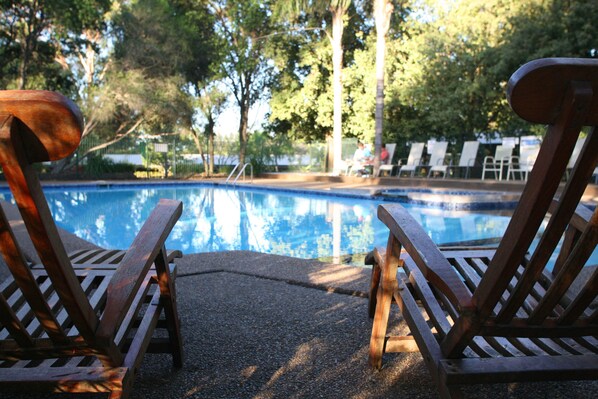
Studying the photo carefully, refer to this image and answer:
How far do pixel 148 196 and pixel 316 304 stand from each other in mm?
11126

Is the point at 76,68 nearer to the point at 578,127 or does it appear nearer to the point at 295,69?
the point at 295,69

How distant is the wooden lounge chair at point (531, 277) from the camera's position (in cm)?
88

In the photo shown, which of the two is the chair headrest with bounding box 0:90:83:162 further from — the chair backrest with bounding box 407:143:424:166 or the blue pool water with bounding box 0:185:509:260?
the chair backrest with bounding box 407:143:424:166

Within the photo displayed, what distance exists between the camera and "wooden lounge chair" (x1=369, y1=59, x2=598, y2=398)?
0.88 meters

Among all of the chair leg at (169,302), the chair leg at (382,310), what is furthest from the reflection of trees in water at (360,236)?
the chair leg at (169,302)

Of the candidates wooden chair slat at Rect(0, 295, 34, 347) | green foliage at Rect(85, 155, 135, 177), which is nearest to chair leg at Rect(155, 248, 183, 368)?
wooden chair slat at Rect(0, 295, 34, 347)

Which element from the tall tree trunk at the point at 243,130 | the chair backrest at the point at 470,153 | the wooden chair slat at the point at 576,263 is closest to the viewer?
the wooden chair slat at the point at 576,263

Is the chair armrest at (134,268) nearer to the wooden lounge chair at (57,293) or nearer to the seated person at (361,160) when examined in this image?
the wooden lounge chair at (57,293)

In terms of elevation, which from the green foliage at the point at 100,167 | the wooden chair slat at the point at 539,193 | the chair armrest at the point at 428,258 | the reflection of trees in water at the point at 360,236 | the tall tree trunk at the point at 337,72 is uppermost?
the tall tree trunk at the point at 337,72

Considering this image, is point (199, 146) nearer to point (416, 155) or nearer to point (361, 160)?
point (361, 160)

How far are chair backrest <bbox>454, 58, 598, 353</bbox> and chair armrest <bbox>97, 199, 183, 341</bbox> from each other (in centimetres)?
82

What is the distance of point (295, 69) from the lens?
69.3ft

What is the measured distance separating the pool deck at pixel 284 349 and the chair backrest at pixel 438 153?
11976mm

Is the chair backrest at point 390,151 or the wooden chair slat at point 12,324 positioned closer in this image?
the wooden chair slat at point 12,324
